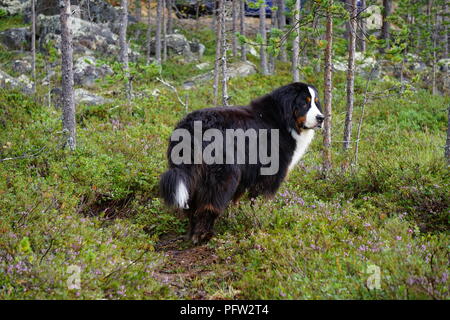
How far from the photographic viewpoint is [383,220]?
5.45 m

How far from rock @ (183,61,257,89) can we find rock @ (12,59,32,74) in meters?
7.89

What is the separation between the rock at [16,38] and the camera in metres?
22.4

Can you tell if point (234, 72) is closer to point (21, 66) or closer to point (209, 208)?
point (21, 66)

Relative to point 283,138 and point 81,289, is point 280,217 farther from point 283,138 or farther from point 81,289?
point 81,289

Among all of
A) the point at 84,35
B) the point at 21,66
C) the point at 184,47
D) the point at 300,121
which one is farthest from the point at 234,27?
the point at 184,47

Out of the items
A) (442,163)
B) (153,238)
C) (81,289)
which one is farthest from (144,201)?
(442,163)

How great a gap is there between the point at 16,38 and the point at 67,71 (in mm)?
18531

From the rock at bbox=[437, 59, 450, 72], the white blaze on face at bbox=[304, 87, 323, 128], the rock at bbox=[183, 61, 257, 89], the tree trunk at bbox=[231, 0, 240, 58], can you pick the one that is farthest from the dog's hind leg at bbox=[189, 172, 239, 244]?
the rock at bbox=[183, 61, 257, 89]

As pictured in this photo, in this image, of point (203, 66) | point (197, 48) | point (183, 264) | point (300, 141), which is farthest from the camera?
point (197, 48)

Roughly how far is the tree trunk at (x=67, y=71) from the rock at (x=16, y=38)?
17272 millimetres

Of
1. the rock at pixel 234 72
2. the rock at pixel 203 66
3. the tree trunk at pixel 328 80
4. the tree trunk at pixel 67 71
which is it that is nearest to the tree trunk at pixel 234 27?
the rock at pixel 234 72

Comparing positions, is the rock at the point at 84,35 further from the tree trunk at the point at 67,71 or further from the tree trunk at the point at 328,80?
the tree trunk at the point at 328,80

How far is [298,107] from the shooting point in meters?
5.99

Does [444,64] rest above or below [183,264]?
above
